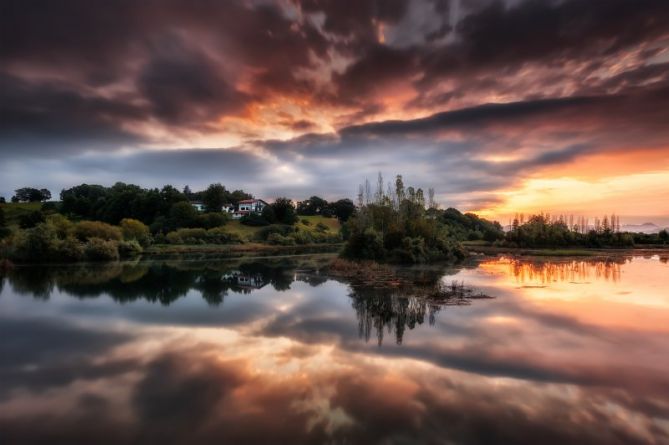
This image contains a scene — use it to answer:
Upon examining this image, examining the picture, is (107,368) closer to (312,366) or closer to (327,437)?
(312,366)

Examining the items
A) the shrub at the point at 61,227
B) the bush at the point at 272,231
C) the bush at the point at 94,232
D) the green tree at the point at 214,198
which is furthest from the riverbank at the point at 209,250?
the green tree at the point at 214,198

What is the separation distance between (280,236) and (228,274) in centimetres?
4107

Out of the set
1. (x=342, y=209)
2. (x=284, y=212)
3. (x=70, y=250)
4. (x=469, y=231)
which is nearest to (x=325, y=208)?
(x=342, y=209)

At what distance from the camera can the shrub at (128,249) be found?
149ft

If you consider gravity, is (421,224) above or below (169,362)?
above

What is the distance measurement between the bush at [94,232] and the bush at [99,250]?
4.96m

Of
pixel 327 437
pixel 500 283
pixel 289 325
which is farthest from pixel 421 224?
pixel 327 437

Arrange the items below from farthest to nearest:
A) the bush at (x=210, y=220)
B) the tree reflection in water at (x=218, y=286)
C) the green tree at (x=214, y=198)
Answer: the green tree at (x=214, y=198), the bush at (x=210, y=220), the tree reflection in water at (x=218, y=286)

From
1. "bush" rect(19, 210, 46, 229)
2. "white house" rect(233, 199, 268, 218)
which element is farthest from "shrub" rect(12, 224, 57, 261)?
"white house" rect(233, 199, 268, 218)

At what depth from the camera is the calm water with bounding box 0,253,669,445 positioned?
6.29 m

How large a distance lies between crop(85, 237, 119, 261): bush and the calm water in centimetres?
2217

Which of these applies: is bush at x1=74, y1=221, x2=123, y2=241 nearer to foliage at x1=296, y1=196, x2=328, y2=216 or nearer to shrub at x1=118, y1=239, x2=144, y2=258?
A: shrub at x1=118, y1=239, x2=144, y2=258

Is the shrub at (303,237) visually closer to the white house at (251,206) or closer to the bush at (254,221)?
the bush at (254,221)

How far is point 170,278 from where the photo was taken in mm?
26953
